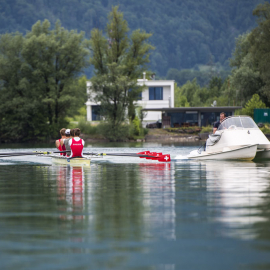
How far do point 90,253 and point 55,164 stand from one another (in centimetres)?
1709

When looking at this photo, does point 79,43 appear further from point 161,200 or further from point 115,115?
point 161,200

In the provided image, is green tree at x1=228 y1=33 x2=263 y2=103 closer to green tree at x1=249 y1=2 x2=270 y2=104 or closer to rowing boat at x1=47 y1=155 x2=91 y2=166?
green tree at x1=249 y1=2 x2=270 y2=104

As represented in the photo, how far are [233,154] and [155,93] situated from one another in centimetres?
7072

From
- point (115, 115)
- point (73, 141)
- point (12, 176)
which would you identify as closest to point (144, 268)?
point (12, 176)

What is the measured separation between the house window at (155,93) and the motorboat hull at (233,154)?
6938cm

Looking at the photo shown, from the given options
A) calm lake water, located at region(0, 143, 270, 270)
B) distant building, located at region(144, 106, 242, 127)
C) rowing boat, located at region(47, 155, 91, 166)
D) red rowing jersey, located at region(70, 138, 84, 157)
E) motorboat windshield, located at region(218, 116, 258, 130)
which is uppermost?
distant building, located at region(144, 106, 242, 127)

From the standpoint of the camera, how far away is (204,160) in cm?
2533

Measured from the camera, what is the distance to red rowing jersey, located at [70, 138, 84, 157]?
831 inches

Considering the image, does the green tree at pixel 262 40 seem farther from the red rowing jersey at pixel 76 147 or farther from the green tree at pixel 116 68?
the red rowing jersey at pixel 76 147

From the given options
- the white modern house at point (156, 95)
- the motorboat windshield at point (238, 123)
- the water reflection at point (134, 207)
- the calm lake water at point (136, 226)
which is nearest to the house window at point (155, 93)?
the white modern house at point (156, 95)

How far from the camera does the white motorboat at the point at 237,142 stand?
24000 millimetres

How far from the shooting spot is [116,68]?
71875 mm

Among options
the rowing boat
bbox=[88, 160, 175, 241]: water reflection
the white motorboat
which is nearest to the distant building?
the white motorboat

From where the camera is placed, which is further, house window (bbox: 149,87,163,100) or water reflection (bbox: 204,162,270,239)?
house window (bbox: 149,87,163,100)
